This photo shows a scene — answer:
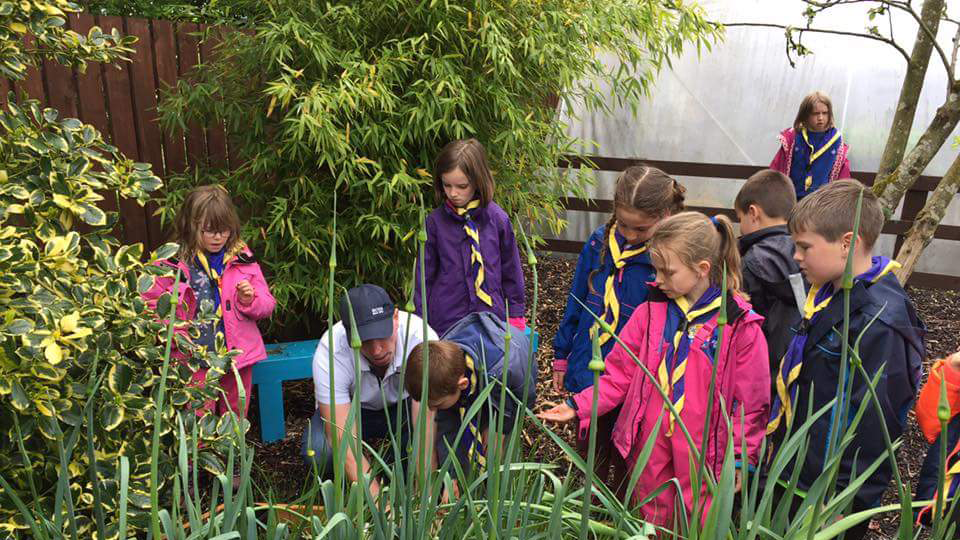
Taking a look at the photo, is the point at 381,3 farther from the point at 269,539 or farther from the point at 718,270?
the point at 269,539

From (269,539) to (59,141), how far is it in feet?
3.66

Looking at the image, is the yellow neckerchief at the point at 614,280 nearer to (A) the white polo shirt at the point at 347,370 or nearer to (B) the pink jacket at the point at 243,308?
(A) the white polo shirt at the point at 347,370

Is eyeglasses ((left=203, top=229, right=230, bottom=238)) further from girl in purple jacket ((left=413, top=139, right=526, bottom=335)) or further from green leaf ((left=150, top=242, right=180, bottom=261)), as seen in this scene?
green leaf ((left=150, top=242, right=180, bottom=261))

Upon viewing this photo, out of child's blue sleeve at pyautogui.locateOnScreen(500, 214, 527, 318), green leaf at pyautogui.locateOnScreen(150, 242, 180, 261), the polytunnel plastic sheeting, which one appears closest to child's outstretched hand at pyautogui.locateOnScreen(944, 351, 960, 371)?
child's blue sleeve at pyautogui.locateOnScreen(500, 214, 527, 318)

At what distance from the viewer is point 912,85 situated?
11.6 feet

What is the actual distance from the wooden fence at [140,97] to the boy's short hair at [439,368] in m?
2.27

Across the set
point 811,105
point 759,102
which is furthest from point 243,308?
point 759,102

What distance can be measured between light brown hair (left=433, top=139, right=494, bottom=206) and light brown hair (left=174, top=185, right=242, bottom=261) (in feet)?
2.65

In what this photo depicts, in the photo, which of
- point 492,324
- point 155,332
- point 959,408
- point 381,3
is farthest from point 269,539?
point 381,3

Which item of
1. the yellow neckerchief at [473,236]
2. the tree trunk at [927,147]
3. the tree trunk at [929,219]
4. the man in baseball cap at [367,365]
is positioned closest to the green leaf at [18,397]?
the man in baseball cap at [367,365]

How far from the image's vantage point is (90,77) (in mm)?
3514

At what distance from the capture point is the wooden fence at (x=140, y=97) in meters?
3.50

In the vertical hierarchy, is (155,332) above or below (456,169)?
below

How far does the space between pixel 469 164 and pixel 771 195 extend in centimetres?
109
